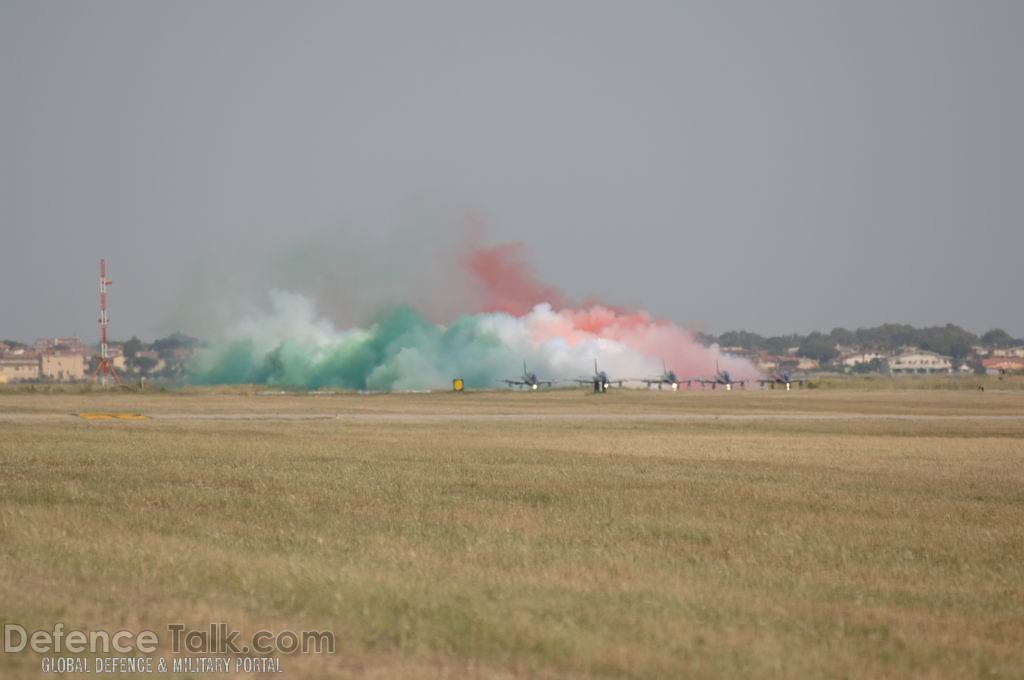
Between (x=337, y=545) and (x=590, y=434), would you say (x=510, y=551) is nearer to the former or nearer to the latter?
(x=337, y=545)

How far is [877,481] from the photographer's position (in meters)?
26.3

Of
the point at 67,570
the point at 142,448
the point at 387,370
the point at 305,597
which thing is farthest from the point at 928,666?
the point at 387,370

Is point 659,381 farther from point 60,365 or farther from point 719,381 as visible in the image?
point 60,365

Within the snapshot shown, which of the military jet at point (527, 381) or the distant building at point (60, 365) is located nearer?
the military jet at point (527, 381)

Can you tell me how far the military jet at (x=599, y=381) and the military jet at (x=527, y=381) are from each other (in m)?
3.52

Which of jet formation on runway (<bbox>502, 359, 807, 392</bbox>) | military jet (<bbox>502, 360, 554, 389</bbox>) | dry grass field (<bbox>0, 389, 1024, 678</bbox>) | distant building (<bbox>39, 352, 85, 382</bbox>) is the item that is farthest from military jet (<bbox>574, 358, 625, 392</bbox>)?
distant building (<bbox>39, 352, 85, 382</bbox>)

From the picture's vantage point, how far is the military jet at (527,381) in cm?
11475

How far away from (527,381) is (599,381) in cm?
753

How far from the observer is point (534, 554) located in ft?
53.0

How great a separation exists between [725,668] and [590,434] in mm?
32516

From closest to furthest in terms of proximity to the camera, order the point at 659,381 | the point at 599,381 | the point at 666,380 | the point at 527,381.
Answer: the point at 599,381
the point at 527,381
the point at 659,381
the point at 666,380

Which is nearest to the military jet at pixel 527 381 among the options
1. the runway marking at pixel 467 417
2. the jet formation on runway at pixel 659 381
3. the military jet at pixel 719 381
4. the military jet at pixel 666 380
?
the jet formation on runway at pixel 659 381

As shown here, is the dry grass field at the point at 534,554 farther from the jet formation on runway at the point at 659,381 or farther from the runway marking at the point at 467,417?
the jet formation on runway at the point at 659,381

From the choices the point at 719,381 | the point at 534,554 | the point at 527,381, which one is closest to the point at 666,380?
the point at 719,381
